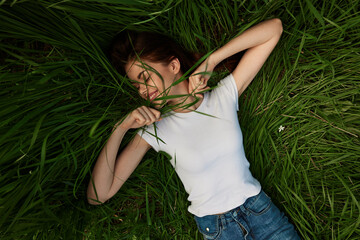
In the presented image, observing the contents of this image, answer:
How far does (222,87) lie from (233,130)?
294mm

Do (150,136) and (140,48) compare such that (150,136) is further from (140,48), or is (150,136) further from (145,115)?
(140,48)

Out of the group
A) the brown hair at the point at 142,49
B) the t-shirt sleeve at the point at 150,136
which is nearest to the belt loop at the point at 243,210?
the t-shirt sleeve at the point at 150,136

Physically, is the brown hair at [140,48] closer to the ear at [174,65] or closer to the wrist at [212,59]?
the ear at [174,65]

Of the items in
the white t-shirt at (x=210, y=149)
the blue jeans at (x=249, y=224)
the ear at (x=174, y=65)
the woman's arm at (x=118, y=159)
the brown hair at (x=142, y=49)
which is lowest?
the blue jeans at (x=249, y=224)

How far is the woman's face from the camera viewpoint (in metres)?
1.33

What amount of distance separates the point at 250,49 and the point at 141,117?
850mm

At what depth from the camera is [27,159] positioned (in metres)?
1.38

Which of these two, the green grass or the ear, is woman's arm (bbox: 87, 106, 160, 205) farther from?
the ear

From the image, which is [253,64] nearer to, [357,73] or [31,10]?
[357,73]

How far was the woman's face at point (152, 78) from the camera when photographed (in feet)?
4.36

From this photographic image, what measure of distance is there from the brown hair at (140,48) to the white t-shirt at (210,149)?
379 mm

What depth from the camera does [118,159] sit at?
1490 millimetres

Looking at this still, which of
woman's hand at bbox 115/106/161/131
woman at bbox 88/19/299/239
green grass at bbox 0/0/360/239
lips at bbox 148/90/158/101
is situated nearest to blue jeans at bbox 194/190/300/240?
woman at bbox 88/19/299/239

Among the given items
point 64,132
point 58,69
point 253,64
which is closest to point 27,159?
point 64,132
